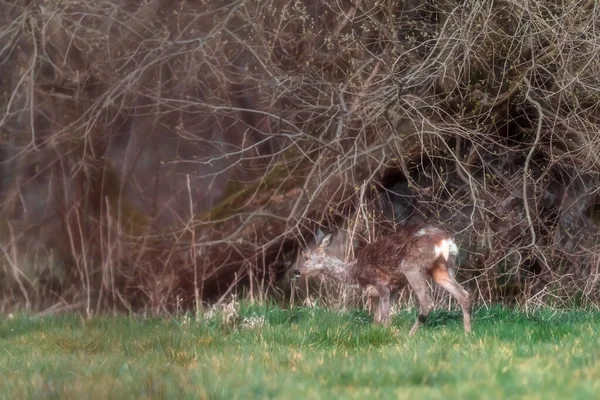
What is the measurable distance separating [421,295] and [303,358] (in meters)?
2.44

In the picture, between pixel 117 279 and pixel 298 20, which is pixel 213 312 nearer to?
pixel 117 279

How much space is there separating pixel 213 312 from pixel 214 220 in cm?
312

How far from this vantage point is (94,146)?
39.9 feet

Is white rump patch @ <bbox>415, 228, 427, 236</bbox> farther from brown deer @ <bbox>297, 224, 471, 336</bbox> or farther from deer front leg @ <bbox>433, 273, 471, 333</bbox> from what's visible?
deer front leg @ <bbox>433, 273, 471, 333</bbox>

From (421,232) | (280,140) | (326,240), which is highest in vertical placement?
(280,140)

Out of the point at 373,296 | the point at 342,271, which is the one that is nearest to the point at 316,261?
the point at 342,271

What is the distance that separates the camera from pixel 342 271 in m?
9.95

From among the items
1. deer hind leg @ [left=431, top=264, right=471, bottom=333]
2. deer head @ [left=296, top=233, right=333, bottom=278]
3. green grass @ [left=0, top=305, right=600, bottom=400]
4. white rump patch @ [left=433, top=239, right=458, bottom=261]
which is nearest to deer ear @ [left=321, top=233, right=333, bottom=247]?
deer head @ [left=296, top=233, right=333, bottom=278]

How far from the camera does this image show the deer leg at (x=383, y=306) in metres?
8.71

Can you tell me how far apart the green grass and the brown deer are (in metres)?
0.23

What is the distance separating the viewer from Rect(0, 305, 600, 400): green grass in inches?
198

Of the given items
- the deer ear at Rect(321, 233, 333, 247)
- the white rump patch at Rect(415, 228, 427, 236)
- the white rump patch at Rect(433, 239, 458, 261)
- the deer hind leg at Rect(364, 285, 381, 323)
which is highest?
the white rump patch at Rect(415, 228, 427, 236)

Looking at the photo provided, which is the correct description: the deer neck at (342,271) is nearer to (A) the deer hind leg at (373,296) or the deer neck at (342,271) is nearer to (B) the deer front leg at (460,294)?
(A) the deer hind leg at (373,296)

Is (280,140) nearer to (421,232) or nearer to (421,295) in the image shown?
(421,232)
